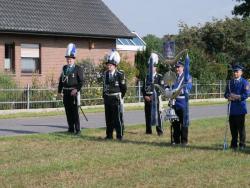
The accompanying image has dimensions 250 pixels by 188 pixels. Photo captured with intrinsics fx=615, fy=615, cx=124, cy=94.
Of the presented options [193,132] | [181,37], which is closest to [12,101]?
[193,132]

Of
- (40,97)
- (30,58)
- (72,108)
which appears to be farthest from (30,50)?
(72,108)

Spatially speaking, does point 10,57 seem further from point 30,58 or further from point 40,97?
point 40,97

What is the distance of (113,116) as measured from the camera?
14.6 m

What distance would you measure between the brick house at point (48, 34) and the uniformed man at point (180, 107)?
17.2 m

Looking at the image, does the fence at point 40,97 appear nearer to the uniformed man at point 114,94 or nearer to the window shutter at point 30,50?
the window shutter at point 30,50

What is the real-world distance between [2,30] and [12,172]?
19947 mm

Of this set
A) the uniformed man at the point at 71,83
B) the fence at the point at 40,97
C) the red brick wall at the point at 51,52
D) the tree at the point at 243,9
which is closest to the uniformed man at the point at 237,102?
the uniformed man at the point at 71,83

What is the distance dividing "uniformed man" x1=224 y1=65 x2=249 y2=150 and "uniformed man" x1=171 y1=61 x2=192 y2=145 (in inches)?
39.5

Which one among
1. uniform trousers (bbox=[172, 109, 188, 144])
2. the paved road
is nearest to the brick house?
the paved road

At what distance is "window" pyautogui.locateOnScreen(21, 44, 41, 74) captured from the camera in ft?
101

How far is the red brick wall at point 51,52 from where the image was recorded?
30.3 metres

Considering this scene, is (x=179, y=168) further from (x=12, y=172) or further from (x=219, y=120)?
(x=219, y=120)

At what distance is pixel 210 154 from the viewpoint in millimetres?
12094

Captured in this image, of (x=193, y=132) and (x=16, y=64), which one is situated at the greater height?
(x=16, y=64)
